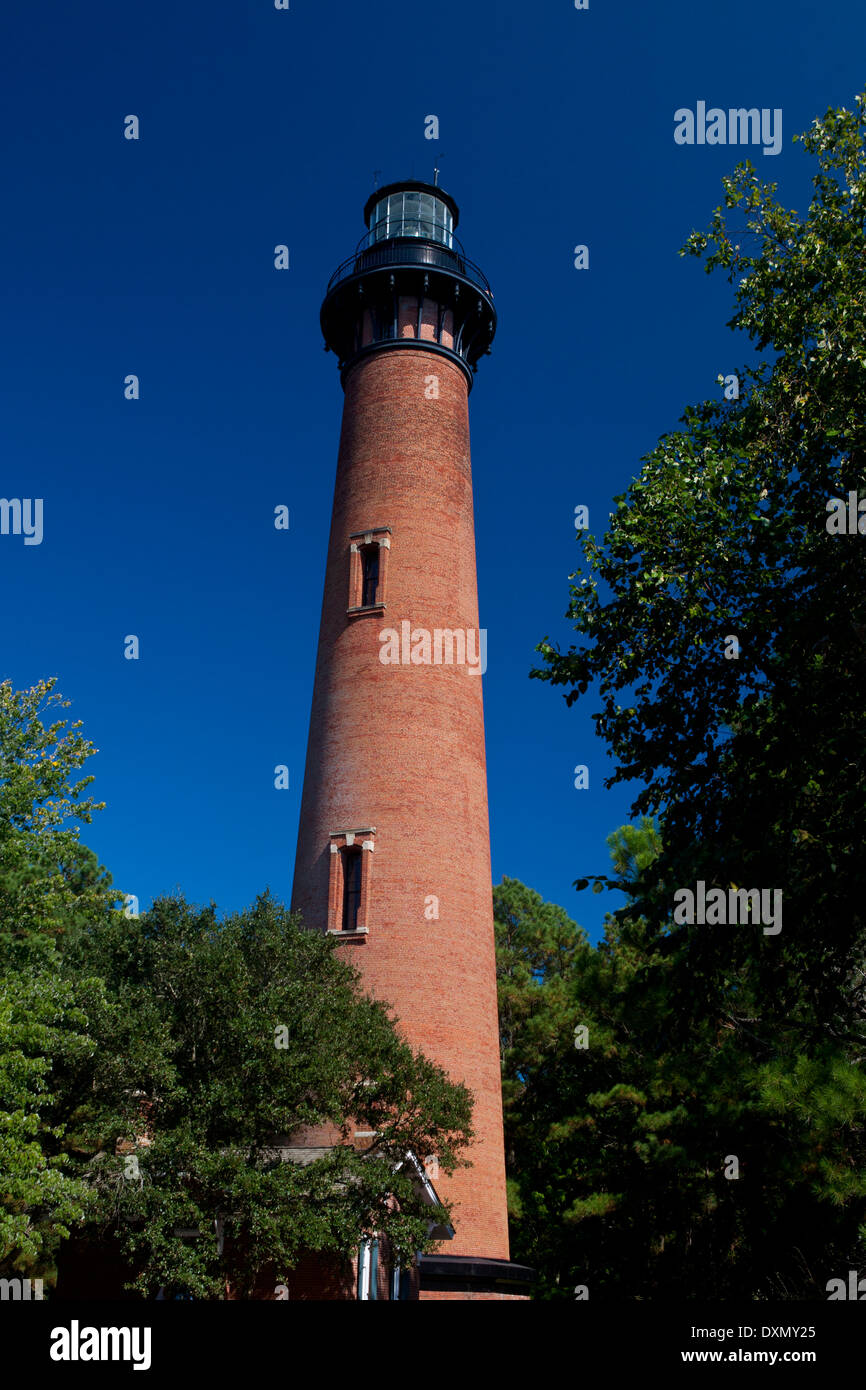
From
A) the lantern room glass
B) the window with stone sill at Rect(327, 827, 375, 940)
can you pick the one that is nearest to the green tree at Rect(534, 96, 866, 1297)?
the window with stone sill at Rect(327, 827, 375, 940)

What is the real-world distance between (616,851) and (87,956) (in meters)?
15.6

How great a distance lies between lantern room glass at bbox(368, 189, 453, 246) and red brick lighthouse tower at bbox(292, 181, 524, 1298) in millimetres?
1182

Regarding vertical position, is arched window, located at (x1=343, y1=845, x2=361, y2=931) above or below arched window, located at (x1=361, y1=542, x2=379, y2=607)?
below

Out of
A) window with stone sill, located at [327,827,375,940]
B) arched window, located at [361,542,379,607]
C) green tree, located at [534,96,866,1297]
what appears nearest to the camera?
green tree, located at [534,96,866,1297]

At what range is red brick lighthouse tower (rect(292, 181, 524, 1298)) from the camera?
21906mm

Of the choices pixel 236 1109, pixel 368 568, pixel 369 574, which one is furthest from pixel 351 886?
pixel 236 1109

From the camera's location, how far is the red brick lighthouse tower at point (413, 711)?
21.9 m

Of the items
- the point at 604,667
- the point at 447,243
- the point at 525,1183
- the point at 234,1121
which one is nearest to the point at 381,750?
the point at 234,1121

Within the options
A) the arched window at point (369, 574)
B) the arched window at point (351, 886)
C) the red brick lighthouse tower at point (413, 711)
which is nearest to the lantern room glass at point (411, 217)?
the red brick lighthouse tower at point (413, 711)

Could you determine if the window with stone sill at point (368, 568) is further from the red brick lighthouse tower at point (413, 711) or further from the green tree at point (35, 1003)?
the green tree at point (35, 1003)

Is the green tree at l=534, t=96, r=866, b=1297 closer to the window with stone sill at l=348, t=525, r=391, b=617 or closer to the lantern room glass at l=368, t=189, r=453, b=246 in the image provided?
the window with stone sill at l=348, t=525, r=391, b=617

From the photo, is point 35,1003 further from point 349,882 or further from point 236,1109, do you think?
point 349,882

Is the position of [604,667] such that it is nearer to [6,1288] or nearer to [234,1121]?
[234,1121]

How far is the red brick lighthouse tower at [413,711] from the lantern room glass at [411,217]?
1182 mm
